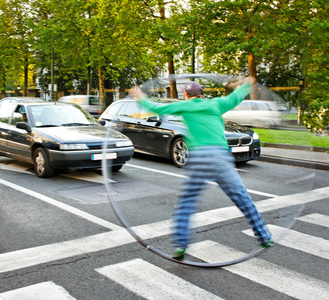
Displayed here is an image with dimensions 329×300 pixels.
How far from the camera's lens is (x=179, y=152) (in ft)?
34.7

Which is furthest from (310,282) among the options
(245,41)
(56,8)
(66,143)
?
(56,8)

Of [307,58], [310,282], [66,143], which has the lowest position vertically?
Result: [310,282]

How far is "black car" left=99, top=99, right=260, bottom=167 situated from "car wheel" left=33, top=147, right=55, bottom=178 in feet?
7.27

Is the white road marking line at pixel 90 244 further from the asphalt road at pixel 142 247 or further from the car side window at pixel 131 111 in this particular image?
the car side window at pixel 131 111

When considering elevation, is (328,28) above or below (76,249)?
above

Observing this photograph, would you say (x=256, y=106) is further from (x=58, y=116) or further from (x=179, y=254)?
(x=58, y=116)

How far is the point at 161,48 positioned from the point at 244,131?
48.8ft

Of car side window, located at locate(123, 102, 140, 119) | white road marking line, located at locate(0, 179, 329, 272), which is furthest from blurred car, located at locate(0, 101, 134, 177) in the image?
white road marking line, located at locate(0, 179, 329, 272)

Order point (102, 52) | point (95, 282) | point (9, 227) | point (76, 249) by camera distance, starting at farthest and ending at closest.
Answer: point (102, 52)
point (9, 227)
point (76, 249)
point (95, 282)

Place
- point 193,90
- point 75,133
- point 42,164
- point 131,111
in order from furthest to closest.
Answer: point 131,111, point 75,133, point 42,164, point 193,90

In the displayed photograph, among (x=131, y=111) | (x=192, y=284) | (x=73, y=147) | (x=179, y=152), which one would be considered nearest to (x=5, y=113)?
(x=73, y=147)

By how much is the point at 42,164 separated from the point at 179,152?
336 centimetres

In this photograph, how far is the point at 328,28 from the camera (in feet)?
41.1

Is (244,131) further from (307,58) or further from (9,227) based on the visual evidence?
(9,227)
